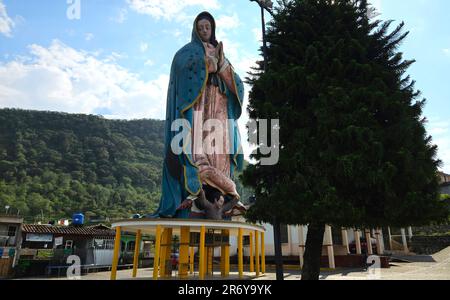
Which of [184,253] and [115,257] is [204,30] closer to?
[184,253]

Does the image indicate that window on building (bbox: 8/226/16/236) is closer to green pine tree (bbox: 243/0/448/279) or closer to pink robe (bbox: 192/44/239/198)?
pink robe (bbox: 192/44/239/198)

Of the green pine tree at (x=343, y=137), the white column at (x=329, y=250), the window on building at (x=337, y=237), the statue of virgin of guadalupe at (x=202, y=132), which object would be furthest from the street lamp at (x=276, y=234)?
the window on building at (x=337, y=237)

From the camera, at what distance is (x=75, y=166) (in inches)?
3223

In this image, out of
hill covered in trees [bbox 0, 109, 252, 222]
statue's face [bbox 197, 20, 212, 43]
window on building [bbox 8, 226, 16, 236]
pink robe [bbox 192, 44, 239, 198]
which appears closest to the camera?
pink robe [bbox 192, 44, 239, 198]

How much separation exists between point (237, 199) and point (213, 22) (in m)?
10.2

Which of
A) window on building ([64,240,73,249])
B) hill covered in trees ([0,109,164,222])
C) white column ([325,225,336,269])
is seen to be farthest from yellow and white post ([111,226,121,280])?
hill covered in trees ([0,109,164,222])

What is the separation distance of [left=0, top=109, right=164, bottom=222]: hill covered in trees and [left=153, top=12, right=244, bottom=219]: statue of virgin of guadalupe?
1828 inches

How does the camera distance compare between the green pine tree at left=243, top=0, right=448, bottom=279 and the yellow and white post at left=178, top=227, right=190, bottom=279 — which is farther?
the yellow and white post at left=178, top=227, right=190, bottom=279

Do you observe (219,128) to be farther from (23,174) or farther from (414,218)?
(23,174)

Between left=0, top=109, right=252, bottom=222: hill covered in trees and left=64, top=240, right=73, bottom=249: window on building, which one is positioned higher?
left=0, top=109, right=252, bottom=222: hill covered in trees

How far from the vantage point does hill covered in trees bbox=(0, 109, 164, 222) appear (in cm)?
6444

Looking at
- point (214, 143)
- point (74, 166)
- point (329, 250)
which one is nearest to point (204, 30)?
point (214, 143)

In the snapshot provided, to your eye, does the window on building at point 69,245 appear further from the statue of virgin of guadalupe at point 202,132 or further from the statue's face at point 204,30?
the statue's face at point 204,30

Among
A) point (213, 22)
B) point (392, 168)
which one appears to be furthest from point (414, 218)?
point (213, 22)
